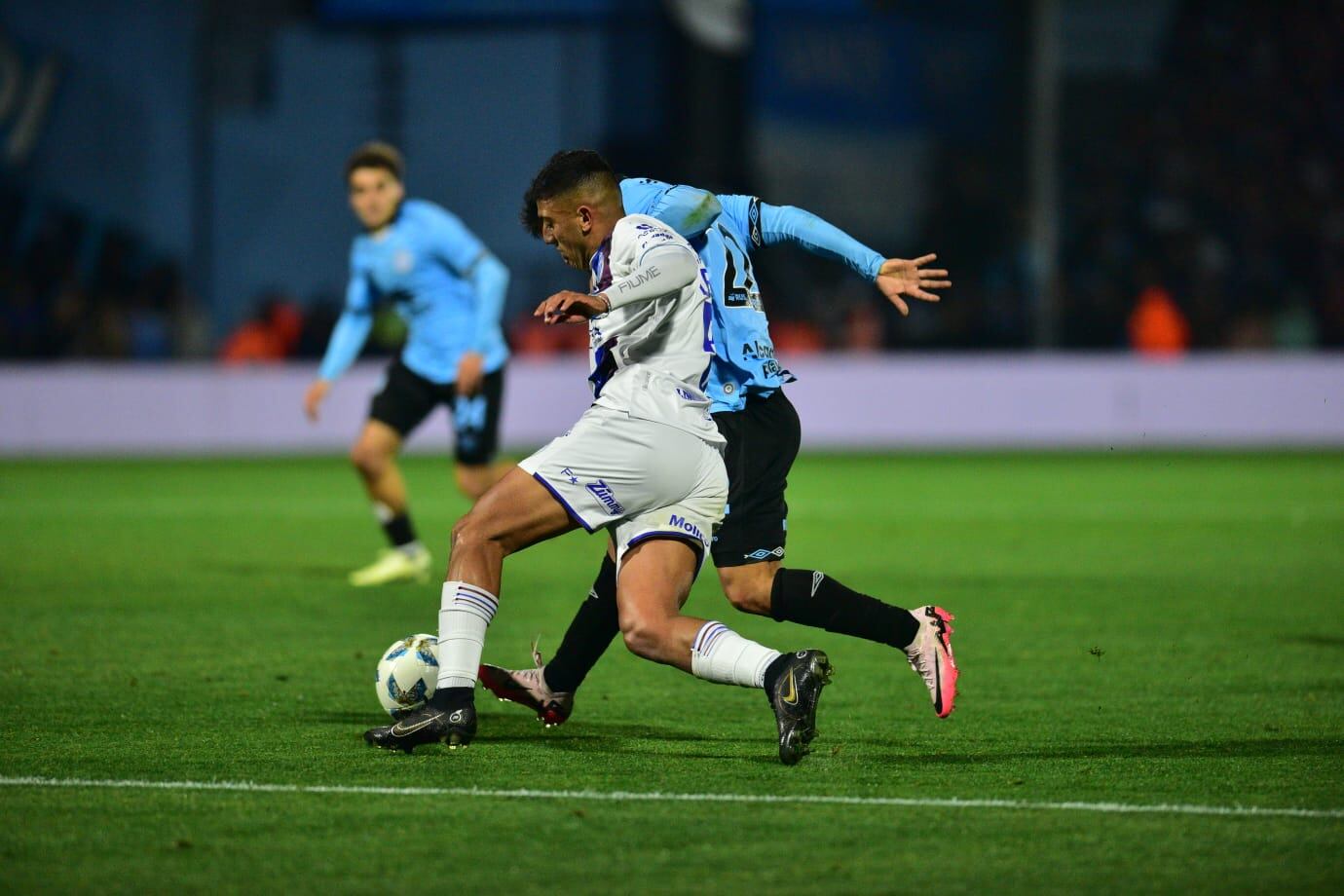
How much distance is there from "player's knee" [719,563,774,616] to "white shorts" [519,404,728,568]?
0.67 m

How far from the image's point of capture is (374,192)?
10852mm

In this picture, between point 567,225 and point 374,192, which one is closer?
point 567,225

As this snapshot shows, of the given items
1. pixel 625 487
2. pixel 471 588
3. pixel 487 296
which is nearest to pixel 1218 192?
pixel 487 296

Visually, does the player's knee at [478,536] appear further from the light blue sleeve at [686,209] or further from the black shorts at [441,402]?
the black shorts at [441,402]

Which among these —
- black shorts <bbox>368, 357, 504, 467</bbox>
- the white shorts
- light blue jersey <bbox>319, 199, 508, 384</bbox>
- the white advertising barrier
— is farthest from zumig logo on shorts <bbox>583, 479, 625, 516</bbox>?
the white advertising barrier

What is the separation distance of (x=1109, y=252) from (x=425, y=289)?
54.7ft

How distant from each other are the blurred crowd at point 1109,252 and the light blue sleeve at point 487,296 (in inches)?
525

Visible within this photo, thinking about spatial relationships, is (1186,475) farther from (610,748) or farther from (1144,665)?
(610,748)

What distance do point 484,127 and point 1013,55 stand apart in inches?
295

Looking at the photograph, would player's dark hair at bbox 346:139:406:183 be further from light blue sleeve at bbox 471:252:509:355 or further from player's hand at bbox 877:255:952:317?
player's hand at bbox 877:255:952:317

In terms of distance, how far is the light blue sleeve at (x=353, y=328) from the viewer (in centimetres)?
1107

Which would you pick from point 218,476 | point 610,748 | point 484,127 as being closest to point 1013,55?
point 484,127

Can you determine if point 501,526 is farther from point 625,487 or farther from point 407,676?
point 407,676

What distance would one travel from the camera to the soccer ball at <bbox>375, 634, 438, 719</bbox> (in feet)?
20.9
